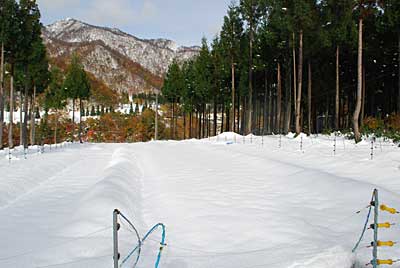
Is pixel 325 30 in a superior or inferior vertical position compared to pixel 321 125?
superior

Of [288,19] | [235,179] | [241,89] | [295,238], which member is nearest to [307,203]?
[295,238]

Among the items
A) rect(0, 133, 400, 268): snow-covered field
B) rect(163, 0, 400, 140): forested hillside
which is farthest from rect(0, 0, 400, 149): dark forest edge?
rect(0, 133, 400, 268): snow-covered field

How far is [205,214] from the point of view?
7289 mm

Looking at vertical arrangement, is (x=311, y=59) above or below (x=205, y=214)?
above

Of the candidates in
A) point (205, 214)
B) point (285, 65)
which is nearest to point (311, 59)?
point (285, 65)

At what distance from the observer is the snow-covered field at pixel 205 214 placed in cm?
496

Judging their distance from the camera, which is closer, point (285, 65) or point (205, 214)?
point (205, 214)

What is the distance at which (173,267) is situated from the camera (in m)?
4.78

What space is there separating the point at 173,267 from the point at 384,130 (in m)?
19.8

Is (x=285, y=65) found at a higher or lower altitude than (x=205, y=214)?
higher

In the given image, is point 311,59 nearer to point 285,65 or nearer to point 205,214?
point 285,65

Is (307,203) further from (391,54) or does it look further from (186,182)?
(391,54)

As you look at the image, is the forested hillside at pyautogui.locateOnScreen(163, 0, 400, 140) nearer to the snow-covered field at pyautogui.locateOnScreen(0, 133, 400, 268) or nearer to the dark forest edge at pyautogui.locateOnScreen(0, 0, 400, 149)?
the dark forest edge at pyautogui.locateOnScreen(0, 0, 400, 149)

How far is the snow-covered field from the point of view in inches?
195
